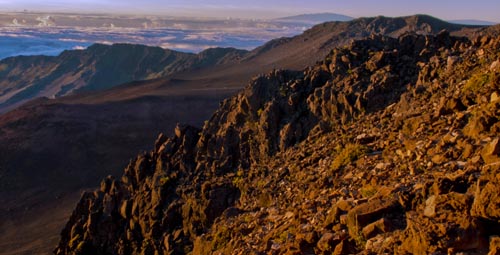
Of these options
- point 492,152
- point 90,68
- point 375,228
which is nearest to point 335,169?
point 375,228

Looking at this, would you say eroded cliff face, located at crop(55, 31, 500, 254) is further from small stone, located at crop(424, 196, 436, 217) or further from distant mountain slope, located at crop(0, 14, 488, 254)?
distant mountain slope, located at crop(0, 14, 488, 254)

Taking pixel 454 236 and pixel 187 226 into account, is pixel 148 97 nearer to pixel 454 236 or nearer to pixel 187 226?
pixel 187 226

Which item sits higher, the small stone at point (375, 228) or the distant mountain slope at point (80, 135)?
the small stone at point (375, 228)

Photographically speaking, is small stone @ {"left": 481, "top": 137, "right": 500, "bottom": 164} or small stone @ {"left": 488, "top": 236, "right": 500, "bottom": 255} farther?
small stone @ {"left": 481, "top": 137, "right": 500, "bottom": 164}

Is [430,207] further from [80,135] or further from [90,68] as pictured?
[90,68]

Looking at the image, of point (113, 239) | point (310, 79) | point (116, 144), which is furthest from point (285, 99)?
point (116, 144)

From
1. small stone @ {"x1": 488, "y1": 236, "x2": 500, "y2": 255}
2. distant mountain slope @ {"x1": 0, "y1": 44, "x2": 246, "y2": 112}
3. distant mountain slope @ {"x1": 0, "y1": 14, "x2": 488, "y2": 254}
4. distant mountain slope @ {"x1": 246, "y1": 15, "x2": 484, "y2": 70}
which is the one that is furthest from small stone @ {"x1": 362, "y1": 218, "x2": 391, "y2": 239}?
distant mountain slope @ {"x1": 0, "y1": 44, "x2": 246, "y2": 112}

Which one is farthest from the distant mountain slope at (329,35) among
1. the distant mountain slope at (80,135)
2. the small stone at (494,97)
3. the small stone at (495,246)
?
the small stone at (495,246)

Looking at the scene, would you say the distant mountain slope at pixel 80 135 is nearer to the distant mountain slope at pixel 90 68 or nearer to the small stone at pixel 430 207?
the small stone at pixel 430 207
